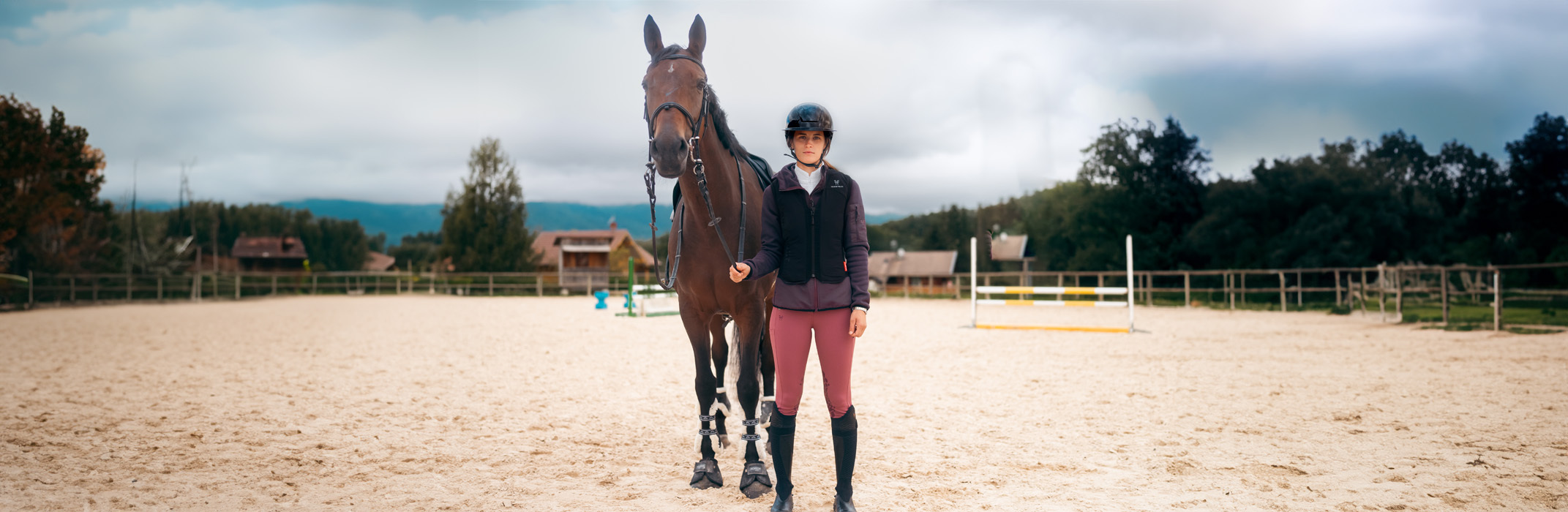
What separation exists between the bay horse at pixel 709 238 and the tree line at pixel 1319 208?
1124 inches

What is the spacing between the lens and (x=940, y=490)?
3.34 meters

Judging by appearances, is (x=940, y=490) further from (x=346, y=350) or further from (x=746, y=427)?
(x=346, y=350)

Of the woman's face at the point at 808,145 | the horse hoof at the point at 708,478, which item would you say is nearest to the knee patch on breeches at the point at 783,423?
the horse hoof at the point at 708,478

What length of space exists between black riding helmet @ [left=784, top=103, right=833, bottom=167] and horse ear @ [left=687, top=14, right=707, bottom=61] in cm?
60

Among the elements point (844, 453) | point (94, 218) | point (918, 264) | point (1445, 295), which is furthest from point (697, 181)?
point (918, 264)

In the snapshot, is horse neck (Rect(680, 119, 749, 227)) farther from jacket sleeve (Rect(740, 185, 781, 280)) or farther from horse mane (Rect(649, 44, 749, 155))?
jacket sleeve (Rect(740, 185, 781, 280))

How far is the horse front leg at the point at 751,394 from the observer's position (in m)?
3.19

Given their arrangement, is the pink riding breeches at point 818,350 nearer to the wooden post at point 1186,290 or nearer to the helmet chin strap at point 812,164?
the helmet chin strap at point 812,164

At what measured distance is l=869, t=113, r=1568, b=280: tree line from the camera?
26125 millimetres

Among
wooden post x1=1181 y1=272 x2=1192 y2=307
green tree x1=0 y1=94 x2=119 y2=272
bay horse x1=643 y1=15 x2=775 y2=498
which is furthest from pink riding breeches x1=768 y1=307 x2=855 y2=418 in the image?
green tree x1=0 y1=94 x2=119 y2=272

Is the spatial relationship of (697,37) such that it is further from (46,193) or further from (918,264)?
(918,264)

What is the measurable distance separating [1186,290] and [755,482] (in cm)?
2112

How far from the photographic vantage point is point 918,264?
5369cm

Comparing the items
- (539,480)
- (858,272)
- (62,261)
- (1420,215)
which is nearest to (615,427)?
(539,480)
